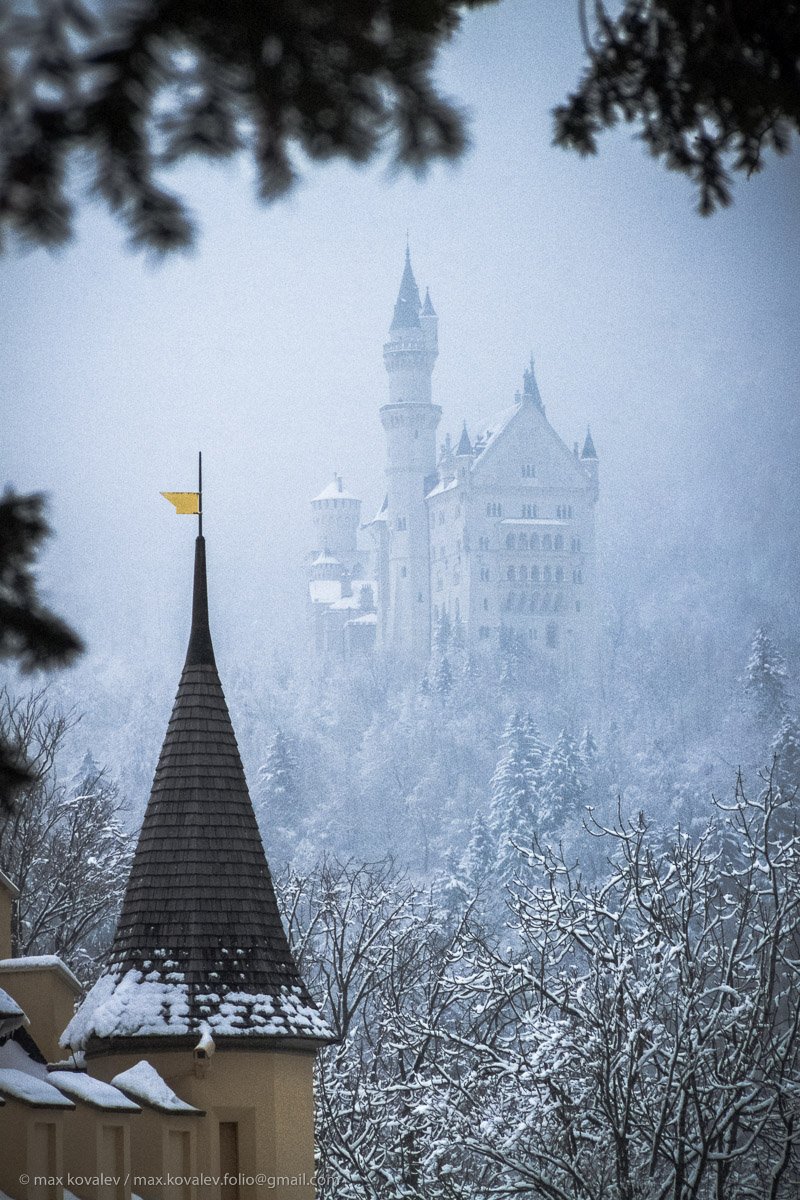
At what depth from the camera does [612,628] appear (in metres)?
184

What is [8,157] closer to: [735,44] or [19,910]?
[735,44]

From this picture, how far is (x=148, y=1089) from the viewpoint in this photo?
16.7 meters

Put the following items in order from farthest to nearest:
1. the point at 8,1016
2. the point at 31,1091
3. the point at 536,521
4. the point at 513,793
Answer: the point at 536,521 → the point at 513,793 → the point at 8,1016 → the point at 31,1091

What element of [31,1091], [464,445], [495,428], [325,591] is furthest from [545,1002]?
[495,428]

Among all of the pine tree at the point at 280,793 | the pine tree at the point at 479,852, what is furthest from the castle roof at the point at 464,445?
the pine tree at the point at 479,852

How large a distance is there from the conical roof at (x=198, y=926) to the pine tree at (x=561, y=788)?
10660 cm

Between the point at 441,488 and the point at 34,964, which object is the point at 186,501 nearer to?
the point at 34,964

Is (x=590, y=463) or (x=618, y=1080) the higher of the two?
(x=590, y=463)

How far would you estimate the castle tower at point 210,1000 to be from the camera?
57.3 ft

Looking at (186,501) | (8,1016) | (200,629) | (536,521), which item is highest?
(536,521)

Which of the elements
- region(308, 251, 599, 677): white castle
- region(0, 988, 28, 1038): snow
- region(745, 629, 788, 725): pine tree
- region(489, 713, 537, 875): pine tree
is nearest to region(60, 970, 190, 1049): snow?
region(0, 988, 28, 1038): snow

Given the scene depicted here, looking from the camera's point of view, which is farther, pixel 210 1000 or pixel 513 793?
pixel 513 793

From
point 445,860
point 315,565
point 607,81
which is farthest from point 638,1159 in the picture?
point 315,565

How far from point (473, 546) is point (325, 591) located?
2050cm
